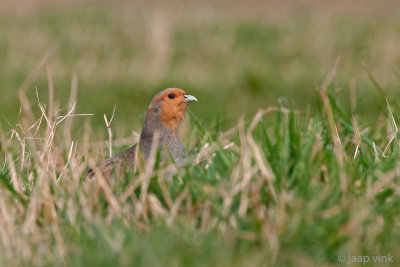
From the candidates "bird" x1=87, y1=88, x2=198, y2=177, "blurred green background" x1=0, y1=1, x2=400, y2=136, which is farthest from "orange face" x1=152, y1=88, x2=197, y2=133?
→ "blurred green background" x1=0, y1=1, x2=400, y2=136

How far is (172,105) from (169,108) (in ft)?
0.11

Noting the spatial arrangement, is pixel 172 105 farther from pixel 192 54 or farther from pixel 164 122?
pixel 192 54

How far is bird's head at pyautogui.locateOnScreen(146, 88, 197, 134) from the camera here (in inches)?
166

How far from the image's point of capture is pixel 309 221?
98.2 inches

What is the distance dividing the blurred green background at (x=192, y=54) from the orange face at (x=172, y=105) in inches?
154

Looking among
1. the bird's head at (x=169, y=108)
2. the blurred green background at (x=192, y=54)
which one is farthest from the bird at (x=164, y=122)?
the blurred green background at (x=192, y=54)

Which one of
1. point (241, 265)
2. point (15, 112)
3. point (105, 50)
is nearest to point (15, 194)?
point (241, 265)

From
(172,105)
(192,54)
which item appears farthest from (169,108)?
(192,54)

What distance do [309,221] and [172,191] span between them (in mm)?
605

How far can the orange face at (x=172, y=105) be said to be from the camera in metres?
4.21

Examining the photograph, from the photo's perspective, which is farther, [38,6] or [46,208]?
[38,6]

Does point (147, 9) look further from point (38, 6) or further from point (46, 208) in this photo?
point (46, 208)

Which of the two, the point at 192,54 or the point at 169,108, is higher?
the point at 192,54

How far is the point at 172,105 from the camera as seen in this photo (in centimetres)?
427
